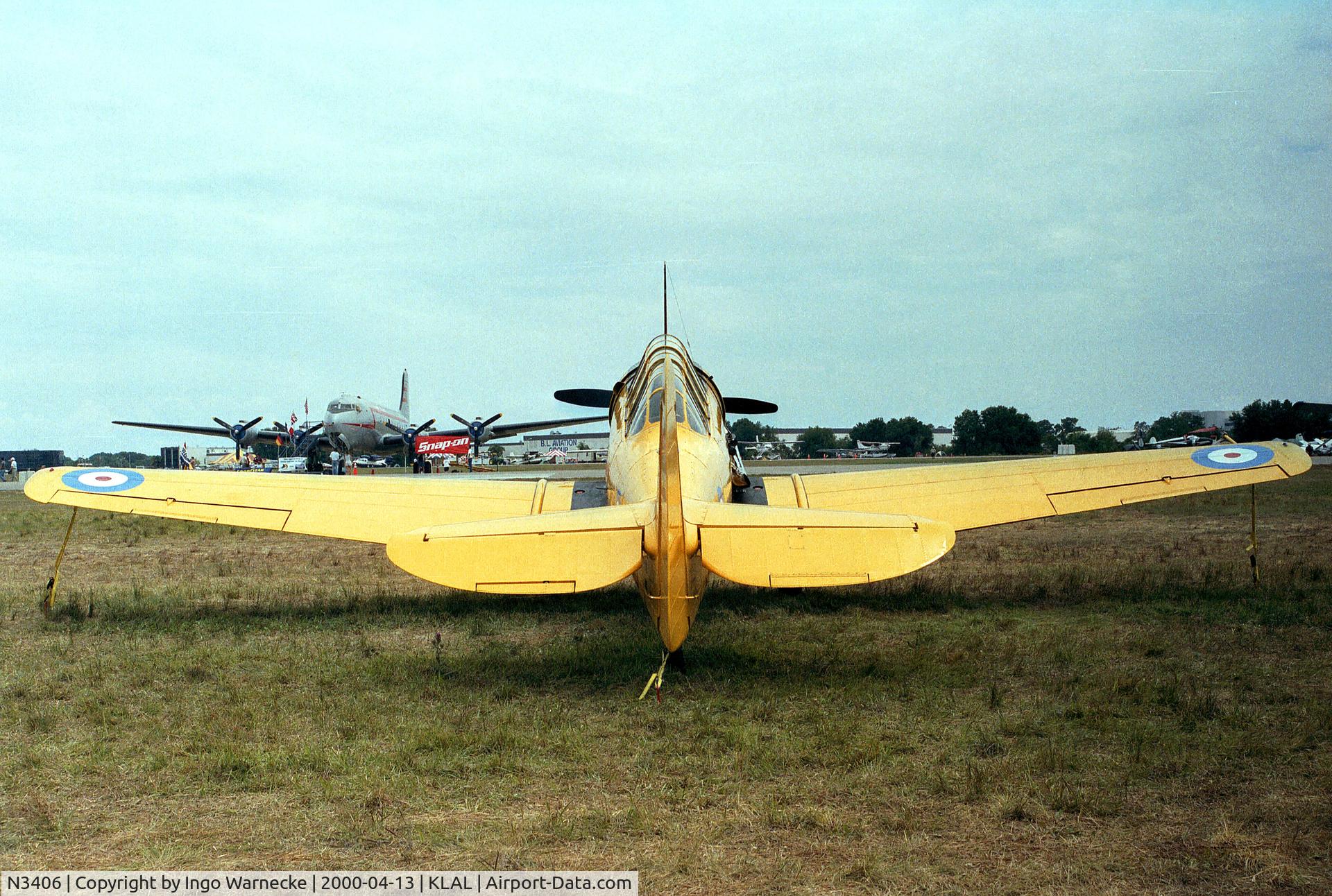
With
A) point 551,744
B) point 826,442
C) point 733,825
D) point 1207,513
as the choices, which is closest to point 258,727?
point 551,744

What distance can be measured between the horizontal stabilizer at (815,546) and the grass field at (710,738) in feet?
2.97

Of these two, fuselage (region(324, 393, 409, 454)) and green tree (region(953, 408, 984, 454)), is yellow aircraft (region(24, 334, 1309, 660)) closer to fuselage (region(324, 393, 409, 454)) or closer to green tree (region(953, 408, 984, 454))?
green tree (region(953, 408, 984, 454))

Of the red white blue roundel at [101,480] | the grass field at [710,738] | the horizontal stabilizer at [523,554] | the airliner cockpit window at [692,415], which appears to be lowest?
the grass field at [710,738]

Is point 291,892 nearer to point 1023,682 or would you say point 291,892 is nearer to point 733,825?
point 733,825

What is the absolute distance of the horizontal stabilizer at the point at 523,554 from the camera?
221 inches

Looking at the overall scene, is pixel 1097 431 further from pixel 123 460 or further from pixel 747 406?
pixel 123 460

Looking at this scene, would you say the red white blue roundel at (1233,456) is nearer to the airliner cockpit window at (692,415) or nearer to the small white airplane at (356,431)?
the airliner cockpit window at (692,415)

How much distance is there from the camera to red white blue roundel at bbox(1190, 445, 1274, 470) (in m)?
9.88

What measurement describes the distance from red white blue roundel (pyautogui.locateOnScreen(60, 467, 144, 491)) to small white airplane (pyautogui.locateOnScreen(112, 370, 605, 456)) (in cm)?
2418

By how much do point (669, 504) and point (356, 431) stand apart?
3564 cm

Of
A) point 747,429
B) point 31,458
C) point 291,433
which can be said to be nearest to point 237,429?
point 291,433

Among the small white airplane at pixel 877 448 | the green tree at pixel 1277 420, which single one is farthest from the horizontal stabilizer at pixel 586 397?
the small white airplane at pixel 877 448

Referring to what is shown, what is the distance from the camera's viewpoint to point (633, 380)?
381 inches

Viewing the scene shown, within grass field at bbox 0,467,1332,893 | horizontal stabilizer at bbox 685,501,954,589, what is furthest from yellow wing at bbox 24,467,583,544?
horizontal stabilizer at bbox 685,501,954,589
